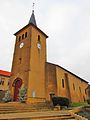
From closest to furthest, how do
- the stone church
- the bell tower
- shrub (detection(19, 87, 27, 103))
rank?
shrub (detection(19, 87, 27, 103)) < the bell tower < the stone church

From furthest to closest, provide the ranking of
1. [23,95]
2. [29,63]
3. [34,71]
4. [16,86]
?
[16,86], [34,71], [29,63], [23,95]

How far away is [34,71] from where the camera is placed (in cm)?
2186

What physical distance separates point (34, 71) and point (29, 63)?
1.46 meters

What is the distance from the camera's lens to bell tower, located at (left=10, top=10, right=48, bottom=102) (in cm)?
2097

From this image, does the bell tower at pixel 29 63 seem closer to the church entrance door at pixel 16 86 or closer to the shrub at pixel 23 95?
the church entrance door at pixel 16 86

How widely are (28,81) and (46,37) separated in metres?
11.0

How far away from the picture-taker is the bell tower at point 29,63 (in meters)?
21.0

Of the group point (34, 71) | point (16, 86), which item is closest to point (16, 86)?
point (16, 86)

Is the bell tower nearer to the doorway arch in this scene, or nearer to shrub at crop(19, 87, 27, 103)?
the doorway arch

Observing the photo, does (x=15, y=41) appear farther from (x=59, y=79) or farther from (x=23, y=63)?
(x=59, y=79)

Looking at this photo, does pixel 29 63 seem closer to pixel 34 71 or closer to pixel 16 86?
pixel 34 71

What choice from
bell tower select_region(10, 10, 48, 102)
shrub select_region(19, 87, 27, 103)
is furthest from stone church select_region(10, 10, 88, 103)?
shrub select_region(19, 87, 27, 103)

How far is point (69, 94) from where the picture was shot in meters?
26.2

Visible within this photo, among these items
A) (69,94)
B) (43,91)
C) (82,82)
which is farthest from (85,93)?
(43,91)
